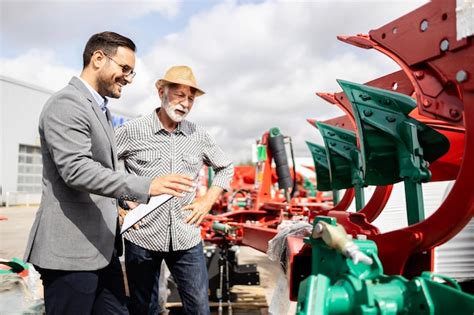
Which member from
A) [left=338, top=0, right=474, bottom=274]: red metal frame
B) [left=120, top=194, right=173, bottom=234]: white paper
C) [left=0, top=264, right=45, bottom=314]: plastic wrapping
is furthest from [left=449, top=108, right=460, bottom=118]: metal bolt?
[left=0, top=264, right=45, bottom=314]: plastic wrapping

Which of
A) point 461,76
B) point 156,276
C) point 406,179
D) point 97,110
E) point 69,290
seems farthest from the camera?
point 156,276

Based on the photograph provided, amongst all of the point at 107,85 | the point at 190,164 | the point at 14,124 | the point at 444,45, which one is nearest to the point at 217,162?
the point at 190,164

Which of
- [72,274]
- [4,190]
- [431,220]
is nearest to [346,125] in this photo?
[431,220]

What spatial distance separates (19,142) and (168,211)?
21784mm

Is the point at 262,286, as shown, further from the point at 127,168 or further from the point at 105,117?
the point at 105,117

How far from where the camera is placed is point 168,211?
232 cm

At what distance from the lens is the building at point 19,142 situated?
20.5 metres

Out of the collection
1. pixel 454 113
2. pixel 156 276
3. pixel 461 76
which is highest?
pixel 461 76

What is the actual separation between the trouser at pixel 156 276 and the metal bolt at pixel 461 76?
5.10ft

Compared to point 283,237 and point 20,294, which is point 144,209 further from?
point 20,294

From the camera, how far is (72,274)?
1627mm

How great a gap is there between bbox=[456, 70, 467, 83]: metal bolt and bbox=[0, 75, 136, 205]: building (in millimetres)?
21621

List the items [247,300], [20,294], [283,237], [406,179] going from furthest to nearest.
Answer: [247,300], [20,294], [283,237], [406,179]

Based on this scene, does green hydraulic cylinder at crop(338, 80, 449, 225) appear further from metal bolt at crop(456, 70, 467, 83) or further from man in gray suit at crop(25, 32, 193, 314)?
man in gray suit at crop(25, 32, 193, 314)
